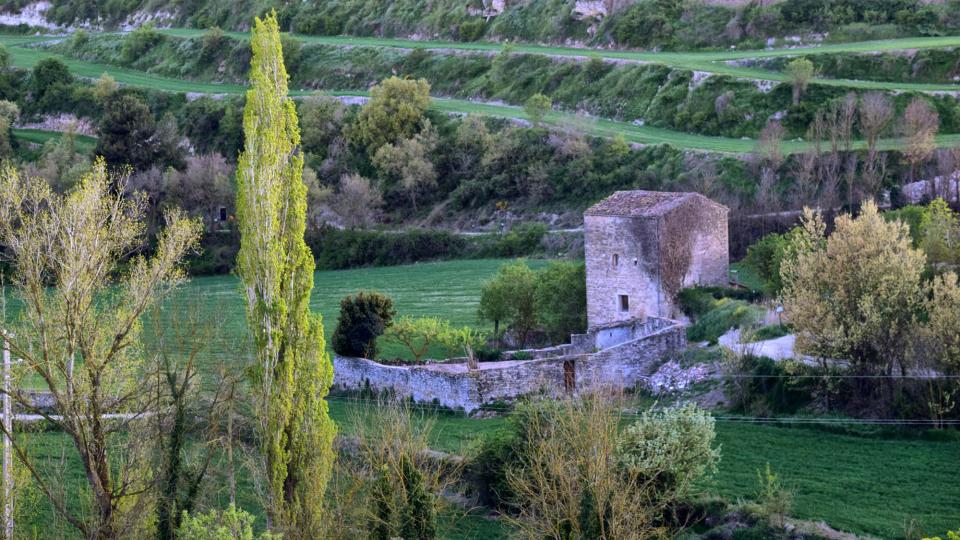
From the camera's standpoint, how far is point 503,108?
7062cm

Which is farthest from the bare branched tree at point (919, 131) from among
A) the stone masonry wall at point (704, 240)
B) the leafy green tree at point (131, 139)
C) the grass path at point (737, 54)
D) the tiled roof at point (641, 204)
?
the leafy green tree at point (131, 139)

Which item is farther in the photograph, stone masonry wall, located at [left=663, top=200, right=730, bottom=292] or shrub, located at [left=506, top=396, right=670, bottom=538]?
stone masonry wall, located at [left=663, top=200, right=730, bottom=292]

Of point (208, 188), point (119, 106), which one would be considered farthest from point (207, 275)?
point (119, 106)

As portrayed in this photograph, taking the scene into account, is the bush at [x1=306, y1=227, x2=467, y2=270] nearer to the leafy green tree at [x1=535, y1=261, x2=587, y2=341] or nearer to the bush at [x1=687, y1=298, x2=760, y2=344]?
the leafy green tree at [x1=535, y1=261, x2=587, y2=341]

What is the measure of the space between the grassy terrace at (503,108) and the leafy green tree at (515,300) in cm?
1849

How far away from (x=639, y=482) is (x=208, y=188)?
39.0 m

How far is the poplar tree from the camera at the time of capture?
2294 cm

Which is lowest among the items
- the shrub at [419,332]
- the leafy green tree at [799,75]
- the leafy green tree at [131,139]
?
the shrub at [419,332]

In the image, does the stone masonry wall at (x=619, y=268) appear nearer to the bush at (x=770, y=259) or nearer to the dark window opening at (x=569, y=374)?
the bush at (x=770, y=259)

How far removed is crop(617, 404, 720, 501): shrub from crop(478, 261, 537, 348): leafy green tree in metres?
14.1

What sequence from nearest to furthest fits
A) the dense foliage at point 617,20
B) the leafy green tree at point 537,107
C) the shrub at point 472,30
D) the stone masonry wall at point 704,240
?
1. the stone masonry wall at point 704,240
2. the leafy green tree at point 537,107
3. the dense foliage at point 617,20
4. the shrub at point 472,30

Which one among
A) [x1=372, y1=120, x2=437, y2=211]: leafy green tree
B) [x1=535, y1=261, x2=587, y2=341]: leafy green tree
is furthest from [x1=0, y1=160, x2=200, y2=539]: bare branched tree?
[x1=372, y1=120, x2=437, y2=211]: leafy green tree

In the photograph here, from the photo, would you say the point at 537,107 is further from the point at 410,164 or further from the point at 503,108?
the point at 503,108

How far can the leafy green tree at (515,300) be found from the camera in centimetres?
4119
